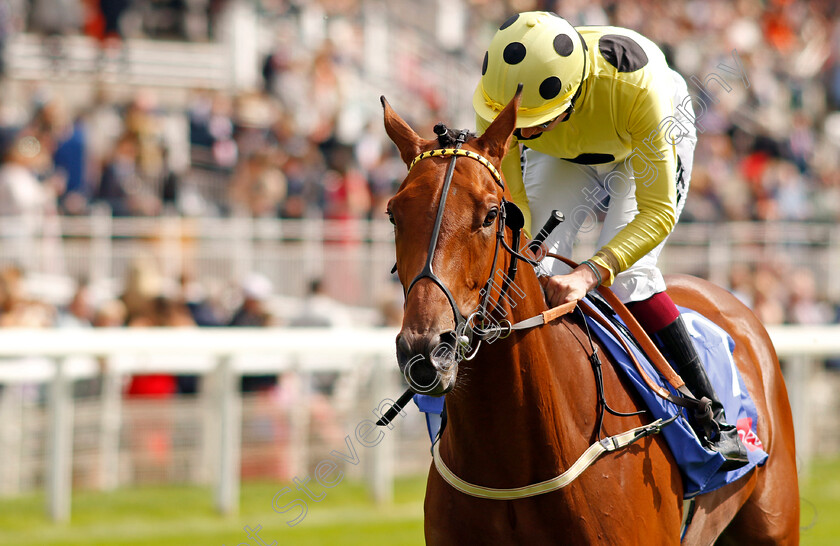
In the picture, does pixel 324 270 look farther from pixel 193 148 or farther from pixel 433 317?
pixel 433 317

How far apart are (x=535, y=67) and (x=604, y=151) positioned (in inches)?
23.9

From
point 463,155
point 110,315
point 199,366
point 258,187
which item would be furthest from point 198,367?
point 463,155

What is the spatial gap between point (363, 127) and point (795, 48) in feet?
28.5

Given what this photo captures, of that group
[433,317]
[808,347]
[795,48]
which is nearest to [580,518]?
[433,317]

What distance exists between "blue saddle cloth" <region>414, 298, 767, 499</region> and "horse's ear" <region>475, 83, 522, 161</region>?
0.83m

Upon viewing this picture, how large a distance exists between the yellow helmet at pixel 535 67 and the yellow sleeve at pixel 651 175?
0.98ft

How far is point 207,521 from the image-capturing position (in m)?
7.21

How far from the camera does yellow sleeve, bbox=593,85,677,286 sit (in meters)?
3.54

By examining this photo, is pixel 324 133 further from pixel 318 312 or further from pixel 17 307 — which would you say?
pixel 17 307

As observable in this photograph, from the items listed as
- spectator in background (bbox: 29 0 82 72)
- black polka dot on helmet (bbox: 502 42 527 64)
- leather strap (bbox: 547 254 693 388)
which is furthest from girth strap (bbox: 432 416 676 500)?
spectator in background (bbox: 29 0 82 72)

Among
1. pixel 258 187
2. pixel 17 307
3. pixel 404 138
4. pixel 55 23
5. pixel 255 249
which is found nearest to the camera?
pixel 404 138

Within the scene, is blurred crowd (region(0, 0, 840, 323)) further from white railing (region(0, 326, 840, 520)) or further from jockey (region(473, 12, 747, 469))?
jockey (region(473, 12, 747, 469))

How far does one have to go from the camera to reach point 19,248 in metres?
8.79

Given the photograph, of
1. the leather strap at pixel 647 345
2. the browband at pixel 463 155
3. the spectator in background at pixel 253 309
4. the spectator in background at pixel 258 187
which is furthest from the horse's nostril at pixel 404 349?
the spectator in background at pixel 258 187
